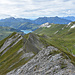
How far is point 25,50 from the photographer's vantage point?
83.3 meters

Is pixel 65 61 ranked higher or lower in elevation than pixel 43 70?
higher

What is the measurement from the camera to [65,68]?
32.3 m

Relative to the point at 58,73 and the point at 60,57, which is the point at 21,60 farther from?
the point at 58,73

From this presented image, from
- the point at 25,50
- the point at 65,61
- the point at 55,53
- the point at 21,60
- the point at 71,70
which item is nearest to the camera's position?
the point at 71,70

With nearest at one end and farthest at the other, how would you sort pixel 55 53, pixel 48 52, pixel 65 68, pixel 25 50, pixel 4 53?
pixel 65 68
pixel 55 53
pixel 48 52
pixel 25 50
pixel 4 53

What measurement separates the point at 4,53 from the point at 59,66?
76985 millimetres

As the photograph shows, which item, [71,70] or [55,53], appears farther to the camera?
[55,53]

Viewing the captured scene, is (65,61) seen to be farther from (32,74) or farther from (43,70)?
(32,74)

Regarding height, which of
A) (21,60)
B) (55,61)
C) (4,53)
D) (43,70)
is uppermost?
(55,61)

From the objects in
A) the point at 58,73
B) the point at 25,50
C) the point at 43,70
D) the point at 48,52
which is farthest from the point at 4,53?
the point at 58,73

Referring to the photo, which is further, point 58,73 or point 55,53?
point 55,53

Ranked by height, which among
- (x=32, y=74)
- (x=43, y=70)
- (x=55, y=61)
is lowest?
(x=32, y=74)

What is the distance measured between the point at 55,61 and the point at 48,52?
9.68 meters

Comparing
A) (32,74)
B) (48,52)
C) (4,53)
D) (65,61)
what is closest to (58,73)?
(65,61)
